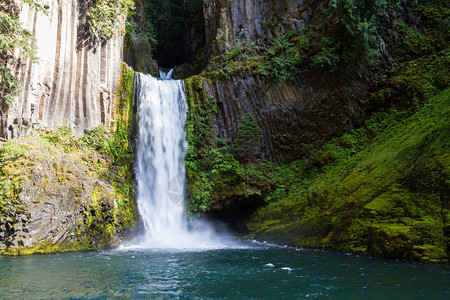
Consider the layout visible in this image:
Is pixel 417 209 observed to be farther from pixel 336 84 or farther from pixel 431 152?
pixel 336 84

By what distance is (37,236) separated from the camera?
9.77 m

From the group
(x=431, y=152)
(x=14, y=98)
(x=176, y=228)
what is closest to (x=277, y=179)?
(x=176, y=228)

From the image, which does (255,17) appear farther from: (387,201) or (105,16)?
(387,201)

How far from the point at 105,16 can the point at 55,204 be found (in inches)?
402

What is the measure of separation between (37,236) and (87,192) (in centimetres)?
218

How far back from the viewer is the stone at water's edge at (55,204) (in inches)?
378

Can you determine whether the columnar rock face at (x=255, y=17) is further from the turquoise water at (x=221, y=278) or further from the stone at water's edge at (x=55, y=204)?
the turquoise water at (x=221, y=278)

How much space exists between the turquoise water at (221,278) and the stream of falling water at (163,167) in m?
5.25

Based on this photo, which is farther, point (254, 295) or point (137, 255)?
point (137, 255)

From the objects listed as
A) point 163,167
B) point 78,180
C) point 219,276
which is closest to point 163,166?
point 163,167

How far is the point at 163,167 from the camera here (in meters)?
15.9

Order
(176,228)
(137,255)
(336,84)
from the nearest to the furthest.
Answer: (137,255) < (176,228) < (336,84)

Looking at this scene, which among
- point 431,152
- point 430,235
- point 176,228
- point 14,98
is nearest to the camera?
point 430,235

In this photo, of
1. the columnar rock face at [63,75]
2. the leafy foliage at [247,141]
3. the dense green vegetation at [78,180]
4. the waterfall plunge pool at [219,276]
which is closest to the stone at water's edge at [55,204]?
the dense green vegetation at [78,180]
